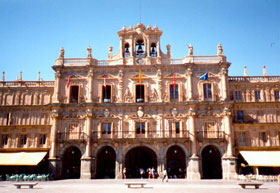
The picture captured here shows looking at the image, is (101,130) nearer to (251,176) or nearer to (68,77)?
(68,77)

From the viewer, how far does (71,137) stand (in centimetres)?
3594

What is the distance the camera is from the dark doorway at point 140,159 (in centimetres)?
3759

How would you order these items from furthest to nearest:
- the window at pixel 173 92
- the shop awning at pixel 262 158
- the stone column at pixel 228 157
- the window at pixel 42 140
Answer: the window at pixel 42 140 < the window at pixel 173 92 < the stone column at pixel 228 157 < the shop awning at pixel 262 158

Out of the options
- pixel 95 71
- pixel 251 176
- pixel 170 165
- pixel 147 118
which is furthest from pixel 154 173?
pixel 95 71

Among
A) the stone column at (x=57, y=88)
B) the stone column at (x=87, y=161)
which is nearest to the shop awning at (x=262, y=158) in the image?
the stone column at (x=87, y=161)

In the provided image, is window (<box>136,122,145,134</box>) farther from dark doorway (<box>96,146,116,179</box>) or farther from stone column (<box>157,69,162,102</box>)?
dark doorway (<box>96,146,116,179</box>)

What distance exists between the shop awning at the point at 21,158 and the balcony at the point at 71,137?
9.40 feet

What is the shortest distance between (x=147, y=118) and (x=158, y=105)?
7.06 feet

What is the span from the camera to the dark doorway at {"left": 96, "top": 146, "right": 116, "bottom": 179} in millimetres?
37156

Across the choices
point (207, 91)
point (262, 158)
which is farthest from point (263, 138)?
point (207, 91)

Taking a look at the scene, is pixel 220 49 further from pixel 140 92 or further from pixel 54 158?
pixel 54 158

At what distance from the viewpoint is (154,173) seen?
33812 mm

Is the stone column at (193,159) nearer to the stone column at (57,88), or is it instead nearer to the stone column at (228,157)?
the stone column at (228,157)

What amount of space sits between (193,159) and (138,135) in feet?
23.9
